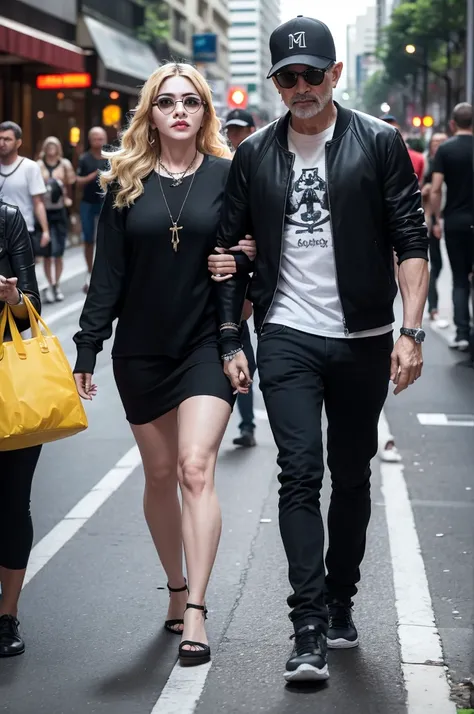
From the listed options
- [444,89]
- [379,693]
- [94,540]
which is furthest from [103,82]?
[444,89]

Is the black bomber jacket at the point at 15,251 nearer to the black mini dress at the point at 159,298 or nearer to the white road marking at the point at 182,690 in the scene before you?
the black mini dress at the point at 159,298

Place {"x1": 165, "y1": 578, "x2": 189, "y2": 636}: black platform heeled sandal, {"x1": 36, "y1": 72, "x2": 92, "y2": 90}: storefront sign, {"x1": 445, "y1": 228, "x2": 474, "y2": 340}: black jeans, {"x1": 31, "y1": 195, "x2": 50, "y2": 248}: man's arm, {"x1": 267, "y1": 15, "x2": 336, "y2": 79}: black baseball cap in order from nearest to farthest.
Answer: {"x1": 267, "y1": 15, "x2": 336, "y2": 79}: black baseball cap < {"x1": 165, "y1": 578, "x2": 189, "y2": 636}: black platform heeled sandal < {"x1": 445, "y1": 228, "x2": 474, "y2": 340}: black jeans < {"x1": 31, "y1": 195, "x2": 50, "y2": 248}: man's arm < {"x1": 36, "y1": 72, "x2": 92, "y2": 90}: storefront sign

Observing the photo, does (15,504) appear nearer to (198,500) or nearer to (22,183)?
(198,500)

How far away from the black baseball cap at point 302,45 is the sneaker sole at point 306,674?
6.11 feet

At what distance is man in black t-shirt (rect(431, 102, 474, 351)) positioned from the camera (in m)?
13.1

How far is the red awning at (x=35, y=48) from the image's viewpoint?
79.6 ft

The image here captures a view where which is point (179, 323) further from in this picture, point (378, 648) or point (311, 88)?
point (378, 648)

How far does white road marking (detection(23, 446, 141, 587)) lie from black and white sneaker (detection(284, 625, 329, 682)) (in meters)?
1.81

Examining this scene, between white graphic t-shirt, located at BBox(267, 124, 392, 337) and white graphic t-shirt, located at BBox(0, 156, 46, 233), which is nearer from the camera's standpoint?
white graphic t-shirt, located at BBox(267, 124, 392, 337)

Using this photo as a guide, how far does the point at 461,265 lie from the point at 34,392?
9224 millimetres

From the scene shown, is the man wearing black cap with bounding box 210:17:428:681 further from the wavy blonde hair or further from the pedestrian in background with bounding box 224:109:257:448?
the pedestrian in background with bounding box 224:109:257:448

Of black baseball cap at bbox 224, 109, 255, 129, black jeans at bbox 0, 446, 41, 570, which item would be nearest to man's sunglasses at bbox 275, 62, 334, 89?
black jeans at bbox 0, 446, 41, 570

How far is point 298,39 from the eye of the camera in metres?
4.65

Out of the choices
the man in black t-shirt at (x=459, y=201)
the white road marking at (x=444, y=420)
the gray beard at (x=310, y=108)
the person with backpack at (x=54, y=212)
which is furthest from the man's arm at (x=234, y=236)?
the person with backpack at (x=54, y=212)
